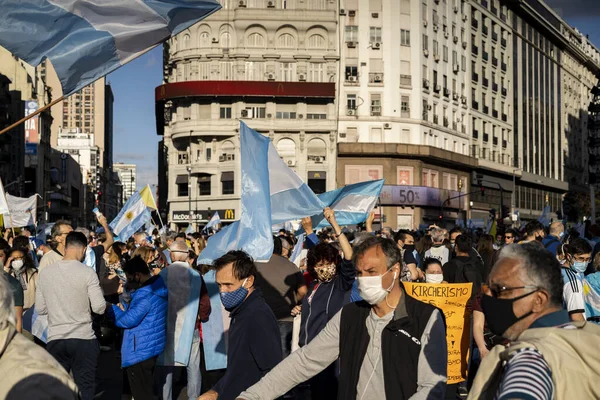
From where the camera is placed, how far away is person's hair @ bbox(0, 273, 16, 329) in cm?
297

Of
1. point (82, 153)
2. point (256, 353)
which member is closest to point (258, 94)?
point (256, 353)

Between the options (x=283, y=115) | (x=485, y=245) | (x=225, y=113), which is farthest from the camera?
(x=283, y=115)

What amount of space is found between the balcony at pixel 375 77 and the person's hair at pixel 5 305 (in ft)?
207

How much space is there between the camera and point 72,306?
299 inches

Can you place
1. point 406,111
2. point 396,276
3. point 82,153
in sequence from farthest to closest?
point 82,153, point 406,111, point 396,276

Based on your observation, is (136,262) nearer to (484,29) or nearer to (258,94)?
(258,94)

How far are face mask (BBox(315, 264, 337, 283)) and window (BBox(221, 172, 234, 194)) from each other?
53683 millimetres

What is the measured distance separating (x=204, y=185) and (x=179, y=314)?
2106 inches

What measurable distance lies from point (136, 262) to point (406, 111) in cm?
5906

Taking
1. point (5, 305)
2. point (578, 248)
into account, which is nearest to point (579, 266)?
point (578, 248)

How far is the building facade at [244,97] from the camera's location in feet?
201

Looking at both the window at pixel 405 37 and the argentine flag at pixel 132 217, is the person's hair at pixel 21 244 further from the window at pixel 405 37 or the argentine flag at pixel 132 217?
the window at pixel 405 37

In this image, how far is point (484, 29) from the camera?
78.6 metres

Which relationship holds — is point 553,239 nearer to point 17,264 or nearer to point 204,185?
point 17,264
